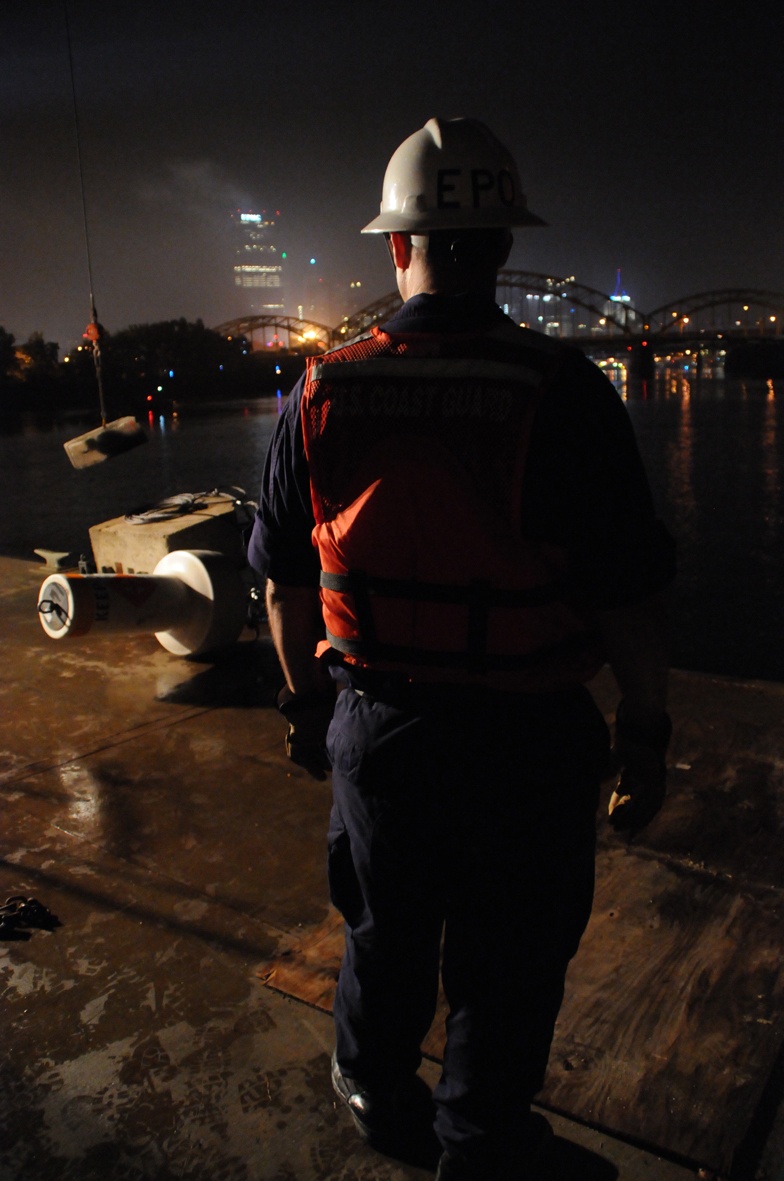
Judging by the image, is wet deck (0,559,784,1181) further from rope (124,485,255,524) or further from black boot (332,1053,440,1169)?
rope (124,485,255,524)

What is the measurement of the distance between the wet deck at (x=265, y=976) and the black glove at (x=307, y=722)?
2.52 ft

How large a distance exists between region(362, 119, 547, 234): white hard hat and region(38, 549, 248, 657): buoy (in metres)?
3.51

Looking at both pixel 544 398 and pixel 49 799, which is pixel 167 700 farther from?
pixel 544 398

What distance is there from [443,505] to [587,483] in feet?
0.87

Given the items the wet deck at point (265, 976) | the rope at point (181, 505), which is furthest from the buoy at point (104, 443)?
the wet deck at point (265, 976)

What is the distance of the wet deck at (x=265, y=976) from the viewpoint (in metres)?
1.98

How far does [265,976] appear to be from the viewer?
2529 millimetres

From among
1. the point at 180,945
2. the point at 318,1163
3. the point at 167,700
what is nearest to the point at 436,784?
the point at 318,1163

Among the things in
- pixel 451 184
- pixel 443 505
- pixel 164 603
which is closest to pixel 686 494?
pixel 164 603

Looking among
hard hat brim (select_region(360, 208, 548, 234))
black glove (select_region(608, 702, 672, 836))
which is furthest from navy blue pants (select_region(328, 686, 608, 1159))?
hard hat brim (select_region(360, 208, 548, 234))

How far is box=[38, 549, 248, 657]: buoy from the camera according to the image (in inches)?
193

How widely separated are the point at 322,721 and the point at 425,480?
829 millimetres

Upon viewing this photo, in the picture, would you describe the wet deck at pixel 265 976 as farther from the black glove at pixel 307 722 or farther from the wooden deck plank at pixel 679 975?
the black glove at pixel 307 722

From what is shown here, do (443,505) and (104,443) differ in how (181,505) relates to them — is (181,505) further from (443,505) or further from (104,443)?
(443,505)
